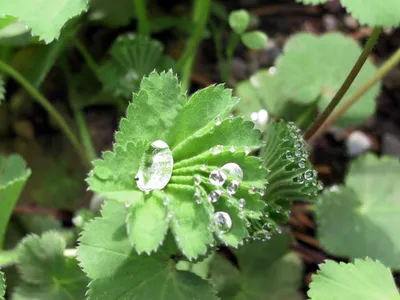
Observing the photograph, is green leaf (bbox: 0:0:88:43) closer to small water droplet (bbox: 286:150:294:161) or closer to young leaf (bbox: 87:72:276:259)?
young leaf (bbox: 87:72:276:259)

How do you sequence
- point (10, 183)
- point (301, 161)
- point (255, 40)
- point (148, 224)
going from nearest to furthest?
1. point (148, 224)
2. point (301, 161)
3. point (10, 183)
4. point (255, 40)

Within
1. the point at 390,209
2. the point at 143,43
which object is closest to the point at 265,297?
the point at 390,209

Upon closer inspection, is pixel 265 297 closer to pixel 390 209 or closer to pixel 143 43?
pixel 390 209

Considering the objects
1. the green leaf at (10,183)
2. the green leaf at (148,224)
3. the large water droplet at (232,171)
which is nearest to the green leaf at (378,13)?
the large water droplet at (232,171)

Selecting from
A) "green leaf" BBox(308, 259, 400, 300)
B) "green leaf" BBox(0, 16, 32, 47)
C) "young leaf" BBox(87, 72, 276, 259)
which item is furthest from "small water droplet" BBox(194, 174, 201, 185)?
"green leaf" BBox(0, 16, 32, 47)

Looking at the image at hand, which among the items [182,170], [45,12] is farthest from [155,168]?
[45,12]

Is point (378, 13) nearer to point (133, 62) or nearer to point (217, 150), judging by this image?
point (217, 150)
